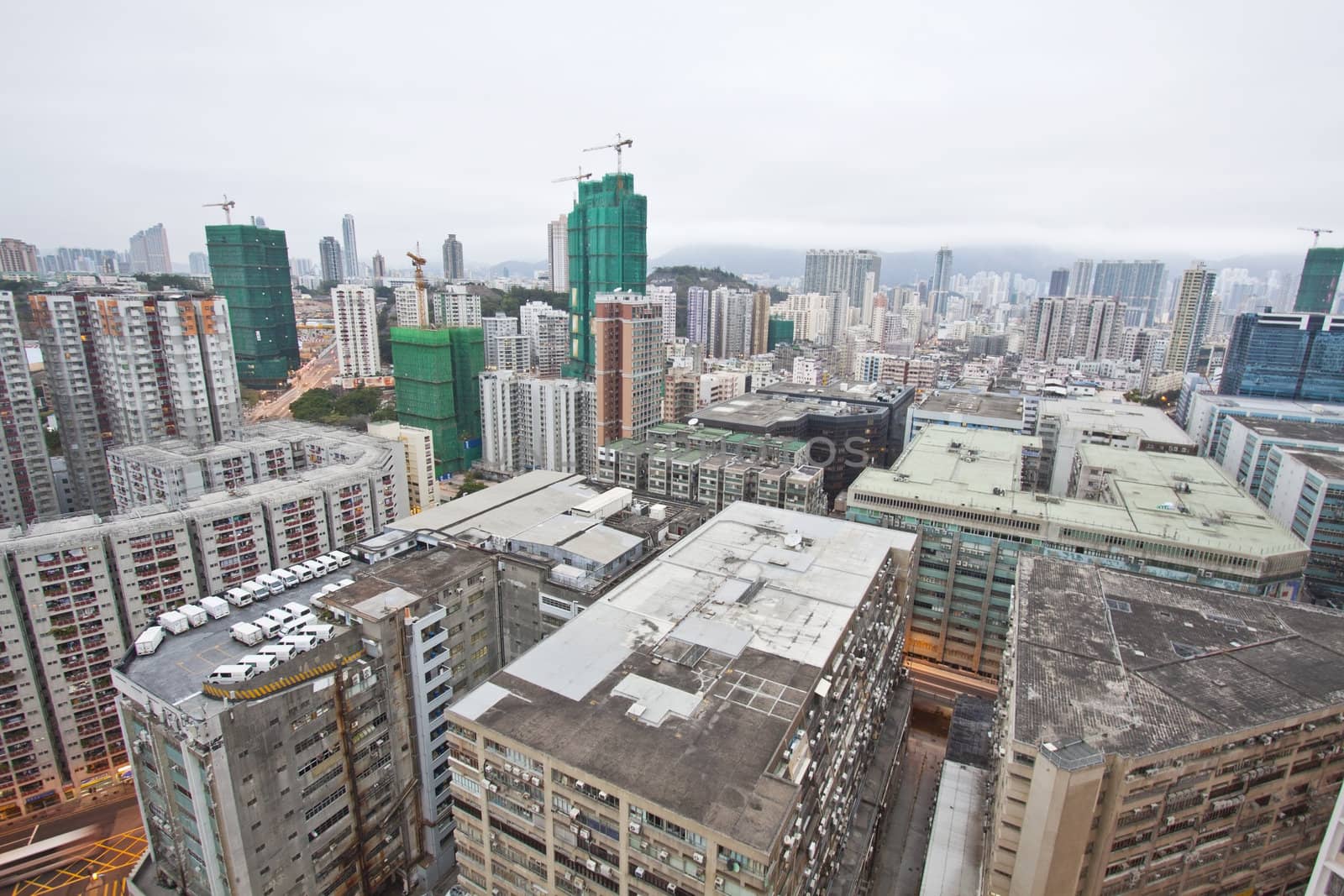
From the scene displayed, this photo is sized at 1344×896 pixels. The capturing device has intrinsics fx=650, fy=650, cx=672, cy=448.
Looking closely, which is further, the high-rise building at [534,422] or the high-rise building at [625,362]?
the high-rise building at [534,422]

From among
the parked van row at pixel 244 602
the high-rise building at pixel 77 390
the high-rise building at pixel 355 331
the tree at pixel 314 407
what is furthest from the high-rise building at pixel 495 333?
the parked van row at pixel 244 602

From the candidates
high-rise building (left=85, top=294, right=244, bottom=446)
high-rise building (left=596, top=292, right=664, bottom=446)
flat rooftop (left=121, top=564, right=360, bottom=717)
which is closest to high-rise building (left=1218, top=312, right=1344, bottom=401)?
high-rise building (left=596, top=292, right=664, bottom=446)

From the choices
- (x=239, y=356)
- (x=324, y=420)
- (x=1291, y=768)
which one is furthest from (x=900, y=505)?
(x=239, y=356)

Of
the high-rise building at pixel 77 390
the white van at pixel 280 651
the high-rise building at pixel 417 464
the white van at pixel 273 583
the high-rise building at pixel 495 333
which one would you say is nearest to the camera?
the white van at pixel 280 651

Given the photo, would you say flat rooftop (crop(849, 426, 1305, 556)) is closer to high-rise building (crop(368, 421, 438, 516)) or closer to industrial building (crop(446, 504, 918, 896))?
industrial building (crop(446, 504, 918, 896))

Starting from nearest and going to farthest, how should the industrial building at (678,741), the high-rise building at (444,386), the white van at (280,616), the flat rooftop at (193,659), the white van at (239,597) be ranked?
the industrial building at (678,741), the flat rooftop at (193,659), the white van at (280,616), the white van at (239,597), the high-rise building at (444,386)

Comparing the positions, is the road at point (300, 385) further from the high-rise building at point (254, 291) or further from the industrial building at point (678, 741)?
the industrial building at point (678, 741)
